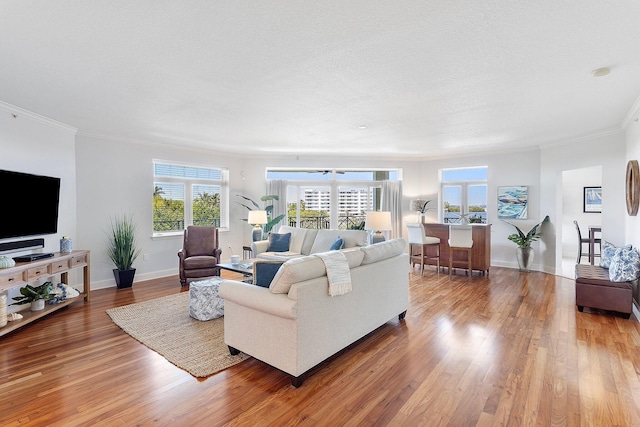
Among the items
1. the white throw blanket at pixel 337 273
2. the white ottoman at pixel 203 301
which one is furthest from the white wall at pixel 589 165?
the white ottoman at pixel 203 301

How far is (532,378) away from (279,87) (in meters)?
3.43

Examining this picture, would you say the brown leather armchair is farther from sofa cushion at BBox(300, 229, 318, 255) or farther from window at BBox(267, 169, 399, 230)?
window at BBox(267, 169, 399, 230)

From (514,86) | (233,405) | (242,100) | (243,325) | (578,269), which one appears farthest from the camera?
(578,269)

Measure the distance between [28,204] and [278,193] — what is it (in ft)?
15.1

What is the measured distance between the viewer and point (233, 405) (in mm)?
2246

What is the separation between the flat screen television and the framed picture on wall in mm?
11141

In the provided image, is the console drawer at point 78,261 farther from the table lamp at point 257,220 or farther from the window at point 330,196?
the window at point 330,196

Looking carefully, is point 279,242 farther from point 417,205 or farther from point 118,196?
point 417,205

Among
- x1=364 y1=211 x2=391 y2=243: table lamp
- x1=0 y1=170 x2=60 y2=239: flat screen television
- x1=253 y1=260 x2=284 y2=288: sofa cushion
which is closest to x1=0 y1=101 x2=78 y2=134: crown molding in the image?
x1=0 y1=170 x2=60 y2=239: flat screen television

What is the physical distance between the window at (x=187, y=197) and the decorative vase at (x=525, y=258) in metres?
6.32

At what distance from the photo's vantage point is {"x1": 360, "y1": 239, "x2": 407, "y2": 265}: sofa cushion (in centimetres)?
333

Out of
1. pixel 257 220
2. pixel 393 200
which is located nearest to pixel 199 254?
pixel 257 220

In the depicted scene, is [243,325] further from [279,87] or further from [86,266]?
[86,266]

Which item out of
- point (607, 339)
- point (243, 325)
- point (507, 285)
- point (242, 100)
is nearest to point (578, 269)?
point (507, 285)
